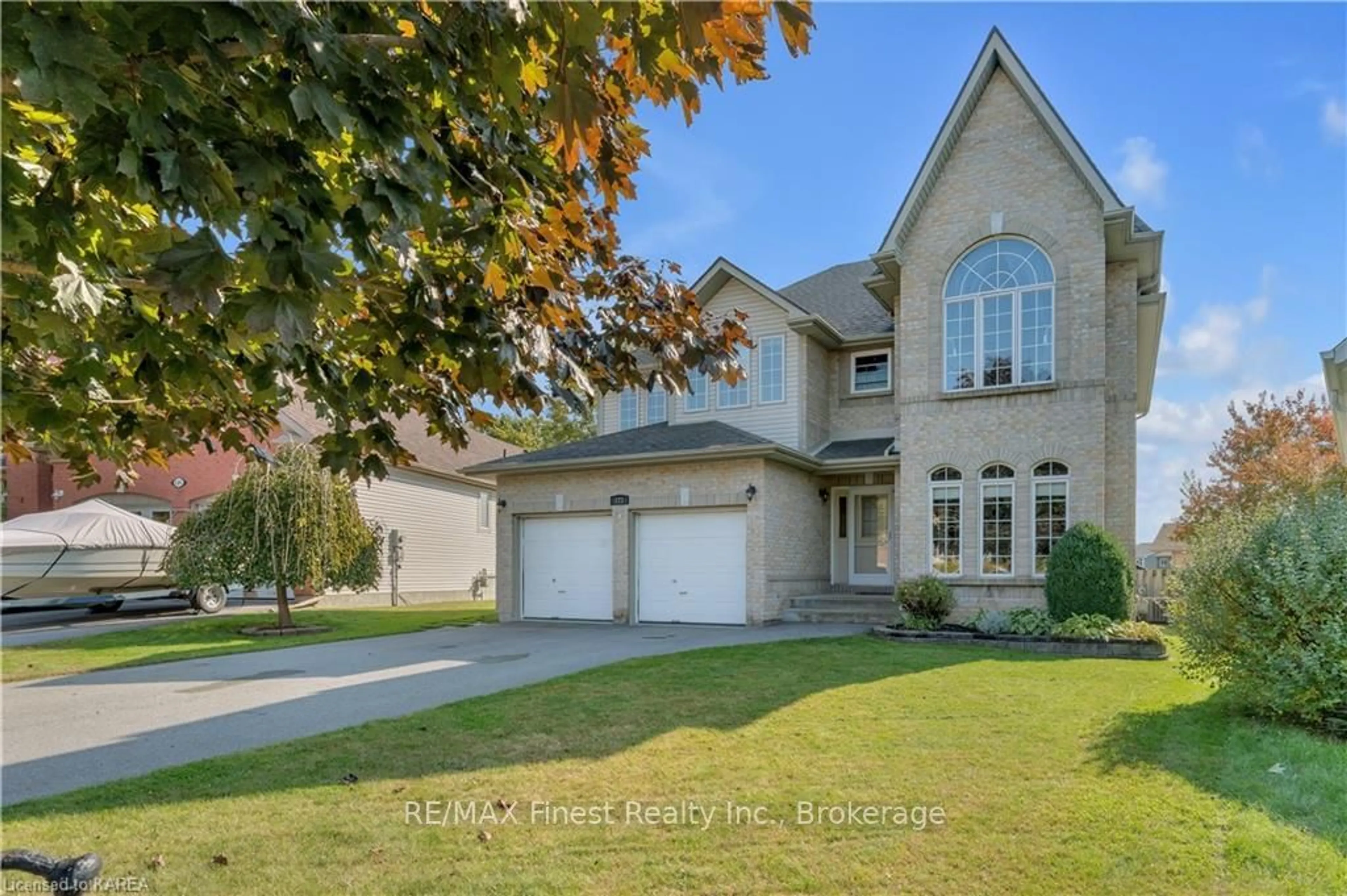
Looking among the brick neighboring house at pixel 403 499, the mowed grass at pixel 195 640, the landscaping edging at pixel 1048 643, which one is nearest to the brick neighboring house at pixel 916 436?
the landscaping edging at pixel 1048 643

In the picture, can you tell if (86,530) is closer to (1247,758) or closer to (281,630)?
(281,630)

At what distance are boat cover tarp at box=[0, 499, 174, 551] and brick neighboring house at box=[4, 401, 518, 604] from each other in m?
1.15

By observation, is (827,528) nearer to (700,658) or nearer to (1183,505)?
(700,658)

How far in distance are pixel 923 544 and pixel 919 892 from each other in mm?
11944

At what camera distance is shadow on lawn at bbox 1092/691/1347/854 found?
4.65m

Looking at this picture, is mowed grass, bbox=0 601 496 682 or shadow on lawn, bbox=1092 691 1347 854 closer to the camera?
shadow on lawn, bbox=1092 691 1347 854

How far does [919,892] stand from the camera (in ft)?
12.1

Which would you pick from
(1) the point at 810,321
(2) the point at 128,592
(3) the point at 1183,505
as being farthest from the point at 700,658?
(3) the point at 1183,505

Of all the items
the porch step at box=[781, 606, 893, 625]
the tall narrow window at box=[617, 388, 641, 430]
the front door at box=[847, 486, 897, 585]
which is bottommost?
the porch step at box=[781, 606, 893, 625]

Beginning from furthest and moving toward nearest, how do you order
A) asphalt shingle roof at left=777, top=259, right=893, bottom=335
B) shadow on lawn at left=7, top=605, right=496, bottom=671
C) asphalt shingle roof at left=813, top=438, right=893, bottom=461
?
1. asphalt shingle roof at left=777, top=259, right=893, bottom=335
2. asphalt shingle roof at left=813, top=438, right=893, bottom=461
3. shadow on lawn at left=7, top=605, right=496, bottom=671

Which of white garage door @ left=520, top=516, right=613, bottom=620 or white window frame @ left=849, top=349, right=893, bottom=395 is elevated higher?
white window frame @ left=849, top=349, right=893, bottom=395

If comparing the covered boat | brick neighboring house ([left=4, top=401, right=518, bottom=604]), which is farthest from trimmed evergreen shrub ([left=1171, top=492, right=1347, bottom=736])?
the covered boat

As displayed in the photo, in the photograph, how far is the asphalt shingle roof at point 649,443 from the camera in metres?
16.0

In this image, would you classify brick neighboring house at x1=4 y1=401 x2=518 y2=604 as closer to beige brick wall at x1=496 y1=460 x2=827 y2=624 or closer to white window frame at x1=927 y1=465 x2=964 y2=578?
beige brick wall at x1=496 y1=460 x2=827 y2=624
